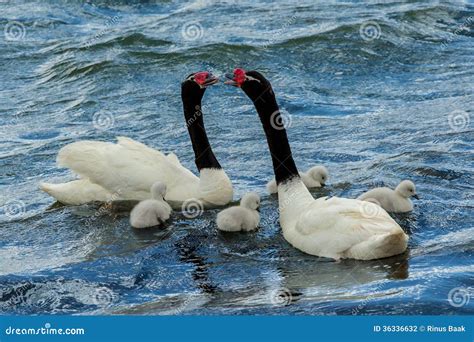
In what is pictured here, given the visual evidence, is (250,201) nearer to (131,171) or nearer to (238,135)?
(131,171)

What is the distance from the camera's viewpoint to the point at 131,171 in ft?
41.0

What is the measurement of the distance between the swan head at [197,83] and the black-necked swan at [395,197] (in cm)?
226

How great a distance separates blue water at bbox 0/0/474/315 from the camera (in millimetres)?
9727

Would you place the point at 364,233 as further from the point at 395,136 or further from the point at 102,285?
the point at 395,136

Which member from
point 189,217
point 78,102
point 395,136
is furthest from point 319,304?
point 78,102

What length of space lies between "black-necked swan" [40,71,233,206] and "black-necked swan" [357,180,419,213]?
180 cm

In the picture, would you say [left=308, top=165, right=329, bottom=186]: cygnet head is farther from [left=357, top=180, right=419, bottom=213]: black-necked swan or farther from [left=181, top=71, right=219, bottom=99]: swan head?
[left=181, top=71, right=219, bottom=99]: swan head

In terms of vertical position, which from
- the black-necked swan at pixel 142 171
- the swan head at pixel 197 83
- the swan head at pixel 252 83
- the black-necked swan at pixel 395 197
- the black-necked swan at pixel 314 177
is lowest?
the black-necked swan at pixel 395 197

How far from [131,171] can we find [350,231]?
134 inches

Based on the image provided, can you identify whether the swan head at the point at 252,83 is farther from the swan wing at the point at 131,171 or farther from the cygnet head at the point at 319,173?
the cygnet head at the point at 319,173

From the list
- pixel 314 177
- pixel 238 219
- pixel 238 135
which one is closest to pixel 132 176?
pixel 238 219

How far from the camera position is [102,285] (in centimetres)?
1008

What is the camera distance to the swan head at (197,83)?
12570 millimetres

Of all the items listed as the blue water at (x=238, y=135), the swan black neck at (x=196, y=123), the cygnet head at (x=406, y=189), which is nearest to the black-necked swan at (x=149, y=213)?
the blue water at (x=238, y=135)
